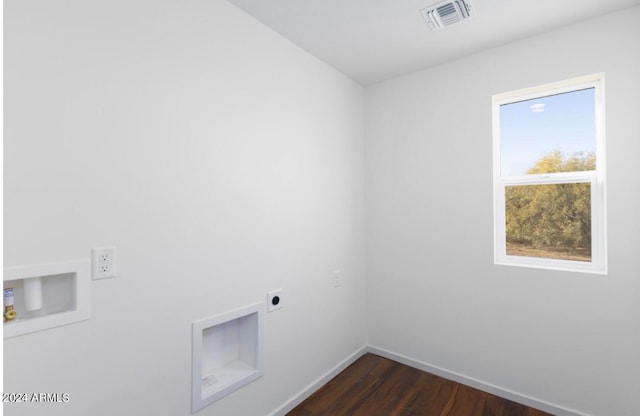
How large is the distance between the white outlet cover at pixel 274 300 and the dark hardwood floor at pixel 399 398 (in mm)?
773

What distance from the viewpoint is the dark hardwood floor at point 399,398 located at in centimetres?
216

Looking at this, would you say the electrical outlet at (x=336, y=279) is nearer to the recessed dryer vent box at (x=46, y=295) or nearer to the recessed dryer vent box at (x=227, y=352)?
the recessed dryer vent box at (x=227, y=352)

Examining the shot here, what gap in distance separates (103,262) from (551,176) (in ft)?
9.23

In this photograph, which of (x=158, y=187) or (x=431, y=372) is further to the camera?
(x=431, y=372)

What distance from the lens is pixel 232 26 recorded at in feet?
6.13

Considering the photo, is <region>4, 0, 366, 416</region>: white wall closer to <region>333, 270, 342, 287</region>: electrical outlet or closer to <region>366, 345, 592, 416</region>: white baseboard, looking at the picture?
<region>333, 270, 342, 287</region>: electrical outlet

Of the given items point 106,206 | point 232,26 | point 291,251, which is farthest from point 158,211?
point 232,26

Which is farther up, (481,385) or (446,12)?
(446,12)

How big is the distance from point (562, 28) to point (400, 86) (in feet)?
3.85

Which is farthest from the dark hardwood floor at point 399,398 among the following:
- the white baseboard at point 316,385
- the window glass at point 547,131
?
the window glass at point 547,131

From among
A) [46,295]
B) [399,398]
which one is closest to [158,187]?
[46,295]

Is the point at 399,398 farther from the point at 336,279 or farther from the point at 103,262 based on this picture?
the point at 103,262

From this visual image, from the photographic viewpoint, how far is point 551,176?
2.24 m

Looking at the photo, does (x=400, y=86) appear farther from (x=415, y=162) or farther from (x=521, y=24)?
(x=521, y=24)
